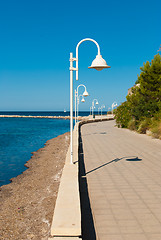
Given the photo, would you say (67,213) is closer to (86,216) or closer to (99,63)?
(86,216)

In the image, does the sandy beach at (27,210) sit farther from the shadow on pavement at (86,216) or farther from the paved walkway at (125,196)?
the paved walkway at (125,196)

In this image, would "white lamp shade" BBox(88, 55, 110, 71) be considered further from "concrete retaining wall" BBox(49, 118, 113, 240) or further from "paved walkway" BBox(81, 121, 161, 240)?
"paved walkway" BBox(81, 121, 161, 240)

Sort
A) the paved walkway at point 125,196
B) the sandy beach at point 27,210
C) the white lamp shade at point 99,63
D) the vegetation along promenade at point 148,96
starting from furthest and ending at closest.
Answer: the vegetation along promenade at point 148,96
the white lamp shade at point 99,63
the sandy beach at point 27,210
the paved walkway at point 125,196

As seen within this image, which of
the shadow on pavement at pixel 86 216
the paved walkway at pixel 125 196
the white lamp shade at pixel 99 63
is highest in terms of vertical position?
the white lamp shade at pixel 99 63

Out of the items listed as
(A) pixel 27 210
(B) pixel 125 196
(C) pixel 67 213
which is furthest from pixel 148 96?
(C) pixel 67 213

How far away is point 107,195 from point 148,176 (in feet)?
7.46

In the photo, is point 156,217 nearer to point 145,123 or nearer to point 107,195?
point 107,195

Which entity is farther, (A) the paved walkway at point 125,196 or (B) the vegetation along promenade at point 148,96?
(B) the vegetation along promenade at point 148,96

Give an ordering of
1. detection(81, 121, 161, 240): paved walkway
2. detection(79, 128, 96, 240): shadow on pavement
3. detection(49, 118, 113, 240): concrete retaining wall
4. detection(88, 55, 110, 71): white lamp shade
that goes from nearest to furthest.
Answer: detection(49, 118, 113, 240): concrete retaining wall
detection(79, 128, 96, 240): shadow on pavement
detection(81, 121, 161, 240): paved walkway
detection(88, 55, 110, 71): white lamp shade

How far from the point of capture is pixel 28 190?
8.74 meters

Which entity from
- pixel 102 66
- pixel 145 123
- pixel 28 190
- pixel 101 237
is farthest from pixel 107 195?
pixel 145 123

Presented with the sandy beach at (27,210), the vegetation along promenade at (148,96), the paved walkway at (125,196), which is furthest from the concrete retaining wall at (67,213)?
the vegetation along promenade at (148,96)

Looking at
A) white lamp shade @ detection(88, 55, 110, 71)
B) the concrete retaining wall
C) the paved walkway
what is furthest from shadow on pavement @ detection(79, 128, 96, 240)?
white lamp shade @ detection(88, 55, 110, 71)

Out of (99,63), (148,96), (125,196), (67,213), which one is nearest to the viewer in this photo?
(67,213)
